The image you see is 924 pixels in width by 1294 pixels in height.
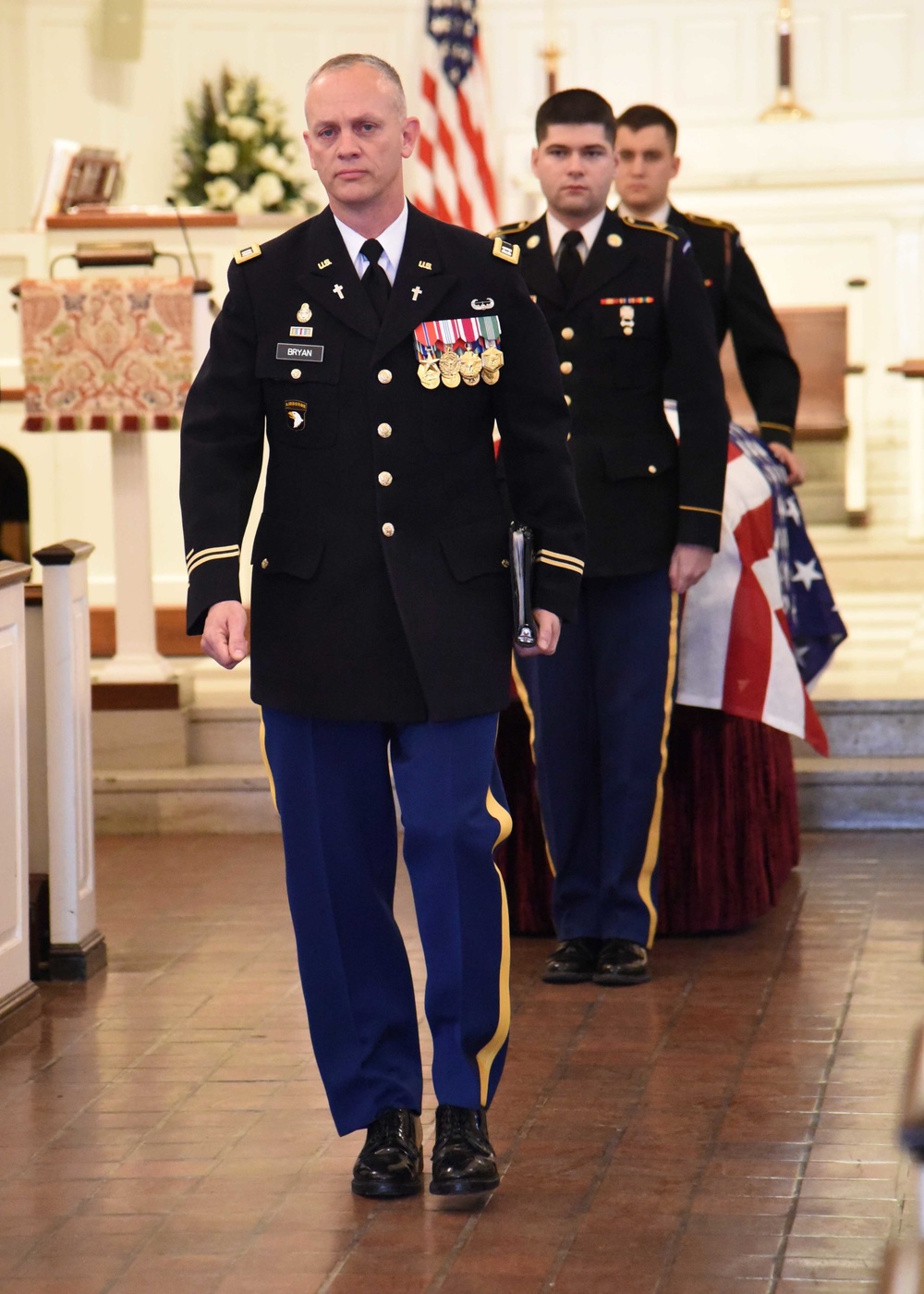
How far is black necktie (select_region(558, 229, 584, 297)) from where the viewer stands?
12.4 feet

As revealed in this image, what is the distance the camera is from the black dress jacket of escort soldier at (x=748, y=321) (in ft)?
14.8

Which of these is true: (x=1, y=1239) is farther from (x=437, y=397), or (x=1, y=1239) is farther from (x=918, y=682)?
(x=918, y=682)

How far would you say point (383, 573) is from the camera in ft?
8.68

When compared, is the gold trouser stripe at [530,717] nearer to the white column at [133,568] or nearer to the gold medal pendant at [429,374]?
the gold medal pendant at [429,374]

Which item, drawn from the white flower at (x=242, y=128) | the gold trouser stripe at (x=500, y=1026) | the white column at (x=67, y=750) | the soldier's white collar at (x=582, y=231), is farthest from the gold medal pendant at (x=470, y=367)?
the white flower at (x=242, y=128)

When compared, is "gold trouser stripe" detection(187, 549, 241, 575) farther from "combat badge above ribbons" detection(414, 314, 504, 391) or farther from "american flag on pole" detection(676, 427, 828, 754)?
"american flag on pole" detection(676, 427, 828, 754)

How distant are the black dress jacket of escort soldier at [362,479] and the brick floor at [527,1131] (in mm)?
697

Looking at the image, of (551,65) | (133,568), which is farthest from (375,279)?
(551,65)

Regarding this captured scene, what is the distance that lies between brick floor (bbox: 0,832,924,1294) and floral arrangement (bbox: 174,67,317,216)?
4785 millimetres

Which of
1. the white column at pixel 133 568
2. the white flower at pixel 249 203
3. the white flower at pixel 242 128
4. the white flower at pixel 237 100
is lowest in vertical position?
the white column at pixel 133 568

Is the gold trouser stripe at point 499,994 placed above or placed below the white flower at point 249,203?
below

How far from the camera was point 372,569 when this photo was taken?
264cm

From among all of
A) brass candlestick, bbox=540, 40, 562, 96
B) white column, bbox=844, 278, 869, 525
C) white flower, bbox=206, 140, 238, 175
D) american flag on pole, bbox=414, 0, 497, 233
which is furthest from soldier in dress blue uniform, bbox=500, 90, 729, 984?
brass candlestick, bbox=540, 40, 562, 96

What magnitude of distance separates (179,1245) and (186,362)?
11.4ft
